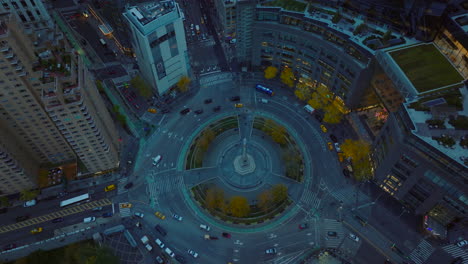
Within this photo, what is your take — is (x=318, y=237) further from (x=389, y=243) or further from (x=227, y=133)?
(x=227, y=133)

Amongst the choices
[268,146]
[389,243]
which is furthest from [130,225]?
[389,243]

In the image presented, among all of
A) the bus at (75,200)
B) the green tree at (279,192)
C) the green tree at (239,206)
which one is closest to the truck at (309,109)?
the green tree at (279,192)

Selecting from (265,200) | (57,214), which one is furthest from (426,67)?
(57,214)

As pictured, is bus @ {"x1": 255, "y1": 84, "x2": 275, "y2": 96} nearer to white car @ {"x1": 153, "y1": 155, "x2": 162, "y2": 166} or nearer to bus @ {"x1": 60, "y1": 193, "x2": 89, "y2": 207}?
white car @ {"x1": 153, "y1": 155, "x2": 162, "y2": 166}

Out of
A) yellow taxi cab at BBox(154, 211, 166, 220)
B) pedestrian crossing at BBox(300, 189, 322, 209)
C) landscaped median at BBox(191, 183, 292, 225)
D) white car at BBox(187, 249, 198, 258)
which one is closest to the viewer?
white car at BBox(187, 249, 198, 258)

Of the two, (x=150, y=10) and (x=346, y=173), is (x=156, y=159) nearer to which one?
(x=150, y=10)

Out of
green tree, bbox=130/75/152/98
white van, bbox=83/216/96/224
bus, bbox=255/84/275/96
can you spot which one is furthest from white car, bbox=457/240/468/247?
green tree, bbox=130/75/152/98
